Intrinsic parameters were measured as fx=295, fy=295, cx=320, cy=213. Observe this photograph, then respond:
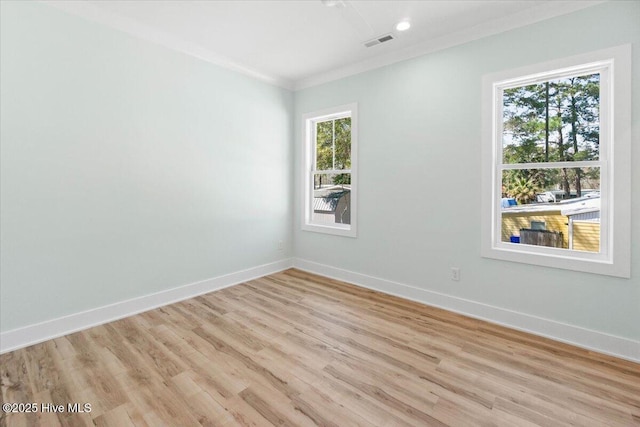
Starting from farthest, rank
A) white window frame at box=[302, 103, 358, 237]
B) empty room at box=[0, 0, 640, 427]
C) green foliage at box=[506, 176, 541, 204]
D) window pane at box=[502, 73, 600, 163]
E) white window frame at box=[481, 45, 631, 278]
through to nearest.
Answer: white window frame at box=[302, 103, 358, 237] < green foliage at box=[506, 176, 541, 204] < window pane at box=[502, 73, 600, 163] < white window frame at box=[481, 45, 631, 278] < empty room at box=[0, 0, 640, 427]

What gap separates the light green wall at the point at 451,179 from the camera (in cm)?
228

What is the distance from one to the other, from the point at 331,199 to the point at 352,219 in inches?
23.0

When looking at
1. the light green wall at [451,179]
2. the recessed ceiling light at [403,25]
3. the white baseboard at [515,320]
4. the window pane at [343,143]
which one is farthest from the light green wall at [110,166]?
the recessed ceiling light at [403,25]

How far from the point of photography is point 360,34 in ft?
9.82

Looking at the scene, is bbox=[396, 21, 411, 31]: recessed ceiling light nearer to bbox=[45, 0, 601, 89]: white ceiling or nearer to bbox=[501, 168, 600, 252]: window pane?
bbox=[45, 0, 601, 89]: white ceiling

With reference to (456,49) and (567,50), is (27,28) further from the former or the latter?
(567,50)

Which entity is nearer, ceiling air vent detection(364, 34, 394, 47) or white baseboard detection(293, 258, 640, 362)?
white baseboard detection(293, 258, 640, 362)

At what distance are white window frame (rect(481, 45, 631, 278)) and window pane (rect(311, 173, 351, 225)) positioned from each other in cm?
174

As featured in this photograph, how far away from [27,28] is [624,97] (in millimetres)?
4548

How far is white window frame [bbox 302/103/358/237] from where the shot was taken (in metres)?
3.78

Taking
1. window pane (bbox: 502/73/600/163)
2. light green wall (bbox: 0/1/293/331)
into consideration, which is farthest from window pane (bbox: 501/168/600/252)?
light green wall (bbox: 0/1/293/331)

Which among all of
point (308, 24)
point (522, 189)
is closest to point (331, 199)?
point (308, 24)

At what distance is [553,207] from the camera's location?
260cm

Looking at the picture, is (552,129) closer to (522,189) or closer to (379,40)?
(522,189)
